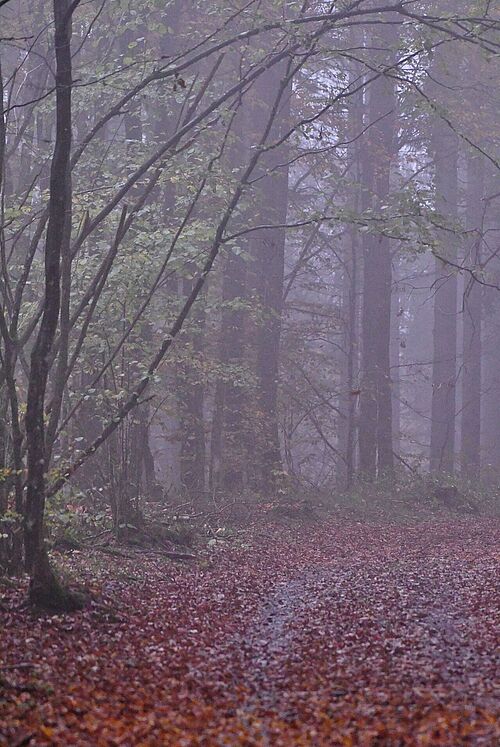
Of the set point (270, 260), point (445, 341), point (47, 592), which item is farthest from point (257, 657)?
point (445, 341)

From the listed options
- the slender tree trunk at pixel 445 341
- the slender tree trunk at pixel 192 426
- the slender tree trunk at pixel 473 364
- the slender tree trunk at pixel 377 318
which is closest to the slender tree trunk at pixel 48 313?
the slender tree trunk at pixel 192 426

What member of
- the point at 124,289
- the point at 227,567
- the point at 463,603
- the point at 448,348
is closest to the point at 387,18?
the point at 448,348

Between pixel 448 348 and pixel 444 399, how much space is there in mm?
1549

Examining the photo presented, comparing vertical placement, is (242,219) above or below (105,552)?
above

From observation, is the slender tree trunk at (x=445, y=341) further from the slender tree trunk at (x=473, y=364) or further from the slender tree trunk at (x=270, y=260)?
the slender tree trunk at (x=270, y=260)

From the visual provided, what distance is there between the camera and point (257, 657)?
21.8ft

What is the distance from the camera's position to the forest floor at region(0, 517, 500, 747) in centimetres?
483

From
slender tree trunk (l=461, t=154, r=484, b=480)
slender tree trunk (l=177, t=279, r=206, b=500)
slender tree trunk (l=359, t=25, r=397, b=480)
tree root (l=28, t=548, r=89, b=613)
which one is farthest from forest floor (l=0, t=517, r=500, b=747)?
slender tree trunk (l=461, t=154, r=484, b=480)

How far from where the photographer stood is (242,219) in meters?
19.4

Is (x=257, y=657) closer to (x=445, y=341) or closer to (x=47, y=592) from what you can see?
(x=47, y=592)

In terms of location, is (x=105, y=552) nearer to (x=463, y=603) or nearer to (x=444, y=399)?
(x=463, y=603)

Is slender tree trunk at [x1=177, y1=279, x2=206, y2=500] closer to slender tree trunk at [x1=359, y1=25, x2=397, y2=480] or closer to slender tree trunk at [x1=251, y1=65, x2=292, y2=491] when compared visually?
slender tree trunk at [x1=251, y1=65, x2=292, y2=491]

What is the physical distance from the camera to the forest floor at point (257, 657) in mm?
4828

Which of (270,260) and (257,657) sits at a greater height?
(270,260)
